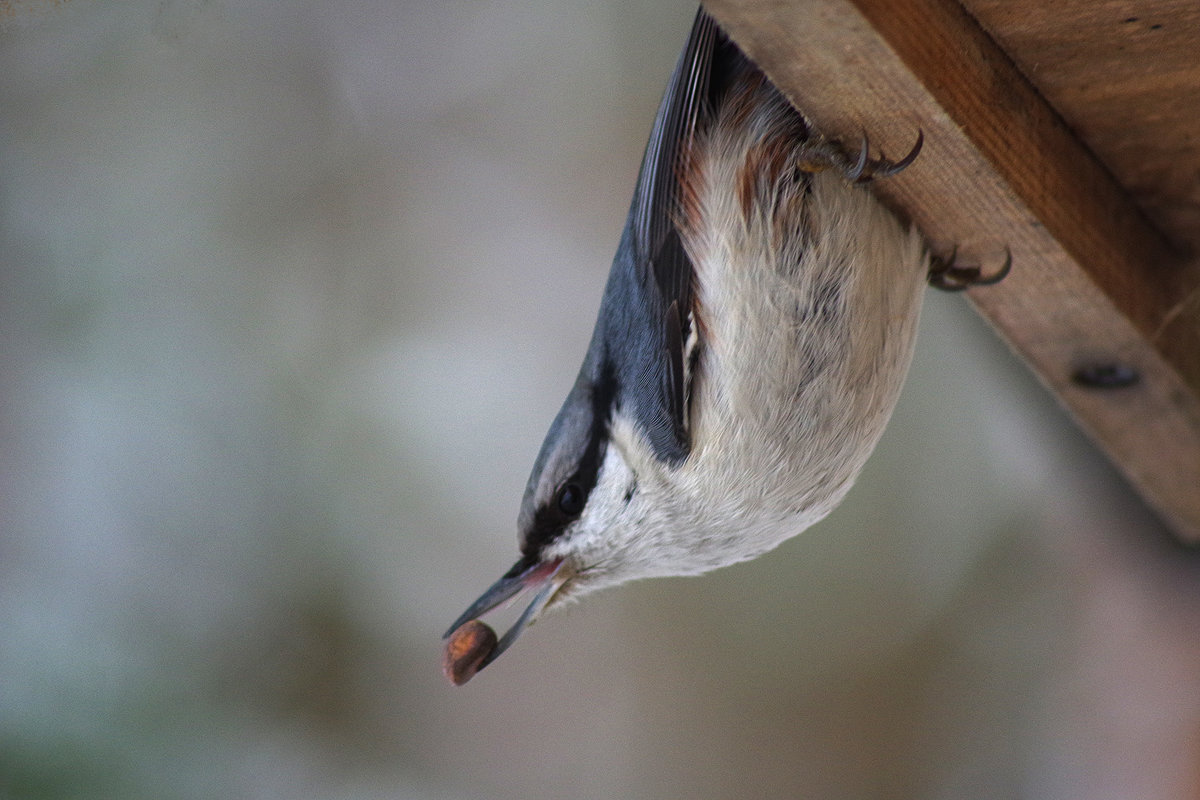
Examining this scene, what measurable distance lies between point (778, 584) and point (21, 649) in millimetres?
1872

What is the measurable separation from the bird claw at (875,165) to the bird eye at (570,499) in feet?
1.75

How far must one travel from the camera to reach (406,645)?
270cm

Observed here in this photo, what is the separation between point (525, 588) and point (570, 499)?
0.15 m

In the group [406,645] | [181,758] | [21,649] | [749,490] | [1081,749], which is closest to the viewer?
[749,490]

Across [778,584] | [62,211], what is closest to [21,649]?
[62,211]

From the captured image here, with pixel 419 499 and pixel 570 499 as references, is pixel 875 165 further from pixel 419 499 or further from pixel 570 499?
pixel 419 499

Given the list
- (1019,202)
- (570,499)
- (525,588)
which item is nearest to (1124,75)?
(1019,202)

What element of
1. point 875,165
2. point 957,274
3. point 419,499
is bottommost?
point 957,274

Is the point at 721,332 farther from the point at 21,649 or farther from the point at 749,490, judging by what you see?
the point at 21,649

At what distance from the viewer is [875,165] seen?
3.80ft

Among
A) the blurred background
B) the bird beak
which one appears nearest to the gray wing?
the bird beak

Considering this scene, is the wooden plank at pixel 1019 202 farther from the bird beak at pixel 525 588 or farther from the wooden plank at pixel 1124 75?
the bird beak at pixel 525 588

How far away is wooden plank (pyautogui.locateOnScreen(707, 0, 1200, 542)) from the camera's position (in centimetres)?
103

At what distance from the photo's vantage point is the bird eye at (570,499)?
1.40m
